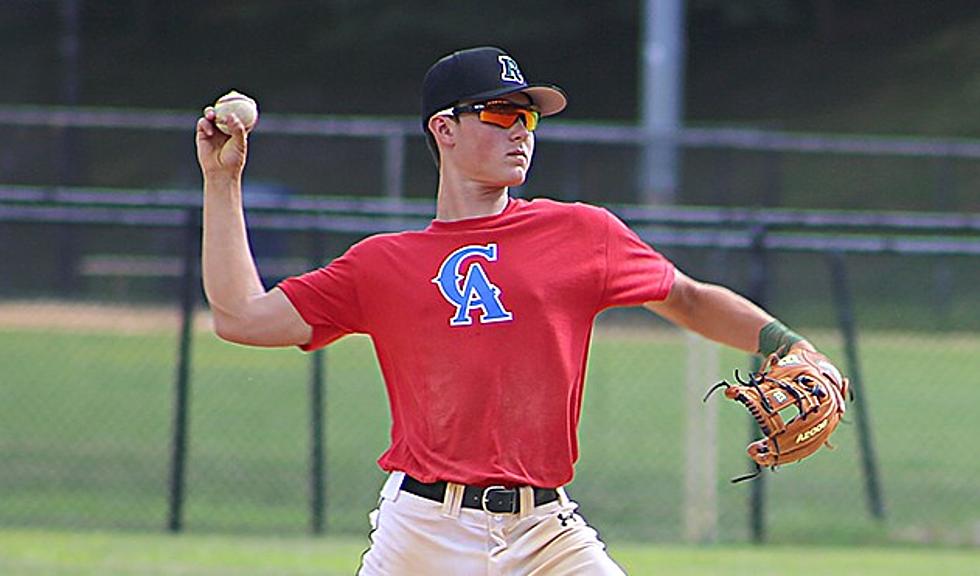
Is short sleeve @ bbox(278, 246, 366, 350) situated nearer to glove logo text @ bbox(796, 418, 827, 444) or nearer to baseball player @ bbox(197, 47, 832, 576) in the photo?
baseball player @ bbox(197, 47, 832, 576)

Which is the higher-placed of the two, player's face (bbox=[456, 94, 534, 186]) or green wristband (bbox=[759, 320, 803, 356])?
player's face (bbox=[456, 94, 534, 186])

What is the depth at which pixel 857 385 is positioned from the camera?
416 inches

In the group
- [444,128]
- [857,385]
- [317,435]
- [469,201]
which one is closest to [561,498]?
[469,201]

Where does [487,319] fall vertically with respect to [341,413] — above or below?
above

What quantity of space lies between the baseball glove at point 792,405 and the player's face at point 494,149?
756mm

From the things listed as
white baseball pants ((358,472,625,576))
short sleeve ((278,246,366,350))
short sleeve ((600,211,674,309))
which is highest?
short sleeve ((600,211,674,309))

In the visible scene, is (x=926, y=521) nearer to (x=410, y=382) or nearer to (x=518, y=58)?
(x=410, y=382)

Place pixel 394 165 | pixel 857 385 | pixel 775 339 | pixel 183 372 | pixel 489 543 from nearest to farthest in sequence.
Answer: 1. pixel 489 543
2. pixel 775 339
3. pixel 183 372
4. pixel 857 385
5. pixel 394 165

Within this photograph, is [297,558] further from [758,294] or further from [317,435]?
[758,294]

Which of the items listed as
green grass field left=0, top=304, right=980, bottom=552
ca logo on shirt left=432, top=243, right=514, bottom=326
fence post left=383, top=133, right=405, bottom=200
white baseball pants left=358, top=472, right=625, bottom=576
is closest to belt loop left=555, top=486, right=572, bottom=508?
white baseball pants left=358, top=472, right=625, bottom=576

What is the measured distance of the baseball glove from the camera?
4.47 m

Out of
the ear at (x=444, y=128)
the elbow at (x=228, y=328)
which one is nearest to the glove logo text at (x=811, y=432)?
the ear at (x=444, y=128)

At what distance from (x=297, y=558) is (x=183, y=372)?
1508 mm

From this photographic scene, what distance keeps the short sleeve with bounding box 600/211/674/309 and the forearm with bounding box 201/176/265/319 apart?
2.91 ft
